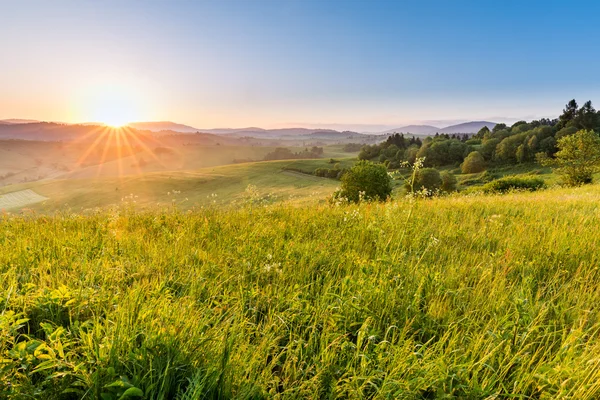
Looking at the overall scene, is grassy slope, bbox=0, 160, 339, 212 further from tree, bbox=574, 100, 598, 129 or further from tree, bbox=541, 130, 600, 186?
tree, bbox=574, 100, 598, 129

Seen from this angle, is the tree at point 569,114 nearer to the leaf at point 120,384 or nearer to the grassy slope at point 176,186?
the grassy slope at point 176,186

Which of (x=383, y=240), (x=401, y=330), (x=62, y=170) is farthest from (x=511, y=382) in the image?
(x=62, y=170)

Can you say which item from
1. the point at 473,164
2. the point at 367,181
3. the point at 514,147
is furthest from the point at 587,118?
the point at 367,181

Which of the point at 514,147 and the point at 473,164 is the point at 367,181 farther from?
the point at 514,147

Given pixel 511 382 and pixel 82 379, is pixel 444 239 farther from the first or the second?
pixel 82 379

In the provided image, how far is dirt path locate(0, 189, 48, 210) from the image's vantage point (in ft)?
238

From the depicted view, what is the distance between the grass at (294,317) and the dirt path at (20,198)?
303ft

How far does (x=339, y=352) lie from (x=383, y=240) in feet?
7.77

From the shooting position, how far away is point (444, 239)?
4.46 meters

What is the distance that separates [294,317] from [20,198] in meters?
107

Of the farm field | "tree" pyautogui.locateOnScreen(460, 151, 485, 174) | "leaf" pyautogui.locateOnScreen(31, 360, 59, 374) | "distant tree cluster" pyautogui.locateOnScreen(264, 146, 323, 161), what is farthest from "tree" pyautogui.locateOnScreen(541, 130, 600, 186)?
the farm field

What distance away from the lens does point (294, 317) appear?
7.78 ft

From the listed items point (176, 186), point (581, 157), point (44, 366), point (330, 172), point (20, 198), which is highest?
point (581, 157)

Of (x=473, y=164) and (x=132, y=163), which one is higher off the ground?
(x=132, y=163)
